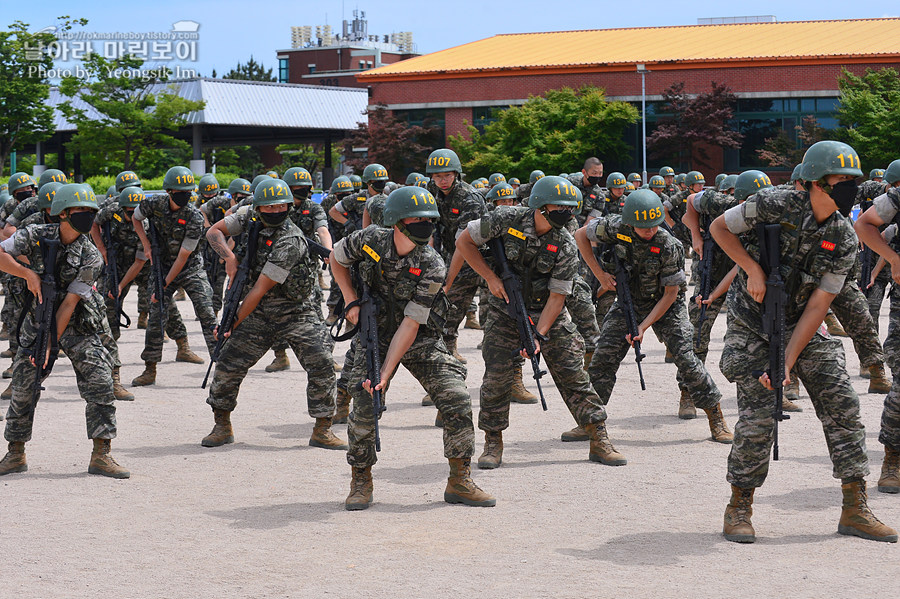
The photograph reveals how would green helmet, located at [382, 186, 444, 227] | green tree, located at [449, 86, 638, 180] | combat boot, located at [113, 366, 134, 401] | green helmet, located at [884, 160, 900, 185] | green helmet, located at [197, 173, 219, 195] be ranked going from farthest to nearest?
1. green tree, located at [449, 86, 638, 180]
2. green helmet, located at [197, 173, 219, 195]
3. combat boot, located at [113, 366, 134, 401]
4. green helmet, located at [884, 160, 900, 185]
5. green helmet, located at [382, 186, 444, 227]

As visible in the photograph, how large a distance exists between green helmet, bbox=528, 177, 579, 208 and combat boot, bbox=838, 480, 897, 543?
2568 millimetres

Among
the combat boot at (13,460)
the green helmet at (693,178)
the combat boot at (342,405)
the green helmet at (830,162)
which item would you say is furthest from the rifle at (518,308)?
the green helmet at (693,178)

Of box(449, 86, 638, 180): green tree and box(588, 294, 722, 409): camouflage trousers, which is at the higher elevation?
box(449, 86, 638, 180): green tree

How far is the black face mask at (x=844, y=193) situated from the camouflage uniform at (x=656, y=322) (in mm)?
2812

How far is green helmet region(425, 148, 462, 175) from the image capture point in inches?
426

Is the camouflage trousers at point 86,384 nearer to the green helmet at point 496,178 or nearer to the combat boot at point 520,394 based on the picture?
the combat boot at point 520,394

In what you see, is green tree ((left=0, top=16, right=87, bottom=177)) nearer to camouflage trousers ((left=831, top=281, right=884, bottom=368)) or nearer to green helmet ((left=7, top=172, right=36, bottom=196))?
green helmet ((left=7, top=172, right=36, bottom=196))

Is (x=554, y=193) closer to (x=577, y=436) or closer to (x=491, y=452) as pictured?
(x=491, y=452)

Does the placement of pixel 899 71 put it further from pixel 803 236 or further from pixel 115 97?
pixel 803 236

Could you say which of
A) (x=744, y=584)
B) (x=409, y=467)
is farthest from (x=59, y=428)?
(x=744, y=584)

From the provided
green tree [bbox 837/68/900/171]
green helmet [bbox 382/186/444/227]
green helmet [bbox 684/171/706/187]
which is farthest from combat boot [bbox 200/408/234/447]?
green tree [bbox 837/68/900/171]

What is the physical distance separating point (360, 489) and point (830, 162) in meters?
3.32

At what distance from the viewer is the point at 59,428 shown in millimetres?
9680

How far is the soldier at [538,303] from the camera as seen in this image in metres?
7.75
